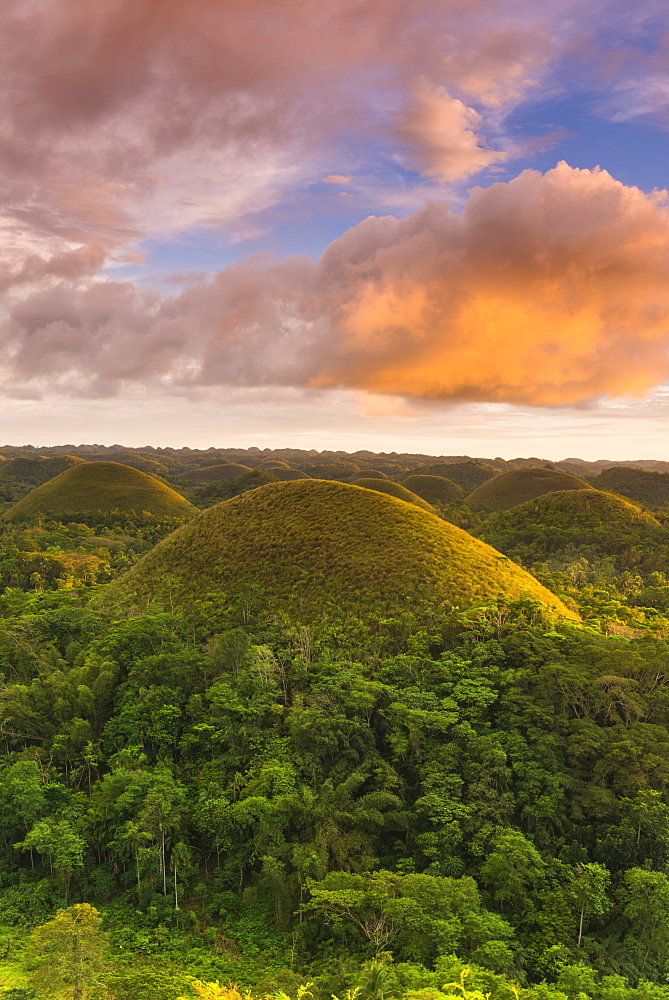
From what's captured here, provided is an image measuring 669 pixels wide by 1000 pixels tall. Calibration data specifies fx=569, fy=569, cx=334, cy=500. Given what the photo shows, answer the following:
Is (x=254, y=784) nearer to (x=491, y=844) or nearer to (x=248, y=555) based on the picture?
(x=491, y=844)

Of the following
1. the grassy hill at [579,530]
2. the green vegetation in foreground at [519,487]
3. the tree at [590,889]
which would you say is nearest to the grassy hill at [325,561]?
the tree at [590,889]

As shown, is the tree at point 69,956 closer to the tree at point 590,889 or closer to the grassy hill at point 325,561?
the tree at point 590,889

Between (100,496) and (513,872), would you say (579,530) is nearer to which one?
(513,872)

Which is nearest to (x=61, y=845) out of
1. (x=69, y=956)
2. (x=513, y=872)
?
(x=69, y=956)

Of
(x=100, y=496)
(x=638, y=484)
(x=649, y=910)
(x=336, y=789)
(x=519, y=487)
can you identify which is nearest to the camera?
(x=649, y=910)

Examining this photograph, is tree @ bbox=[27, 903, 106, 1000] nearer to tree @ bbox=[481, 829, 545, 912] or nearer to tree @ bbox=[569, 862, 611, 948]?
tree @ bbox=[481, 829, 545, 912]
